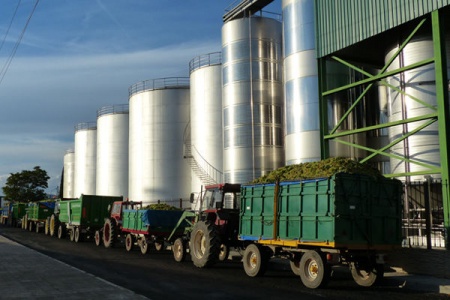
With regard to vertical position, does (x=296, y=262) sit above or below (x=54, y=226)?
below

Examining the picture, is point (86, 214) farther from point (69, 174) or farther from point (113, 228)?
point (69, 174)

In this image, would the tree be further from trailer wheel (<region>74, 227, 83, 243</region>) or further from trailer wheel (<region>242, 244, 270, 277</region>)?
trailer wheel (<region>242, 244, 270, 277</region>)

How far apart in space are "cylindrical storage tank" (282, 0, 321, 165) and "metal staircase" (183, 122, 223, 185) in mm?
9377

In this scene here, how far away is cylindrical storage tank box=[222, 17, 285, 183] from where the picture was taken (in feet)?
105

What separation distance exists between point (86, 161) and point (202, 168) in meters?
28.0

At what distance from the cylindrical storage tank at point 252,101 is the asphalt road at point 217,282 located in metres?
14.4

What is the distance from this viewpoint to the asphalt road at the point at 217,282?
11.1 metres

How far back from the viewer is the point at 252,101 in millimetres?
32219

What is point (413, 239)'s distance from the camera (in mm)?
15469

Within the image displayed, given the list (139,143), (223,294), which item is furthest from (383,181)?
(139,143)

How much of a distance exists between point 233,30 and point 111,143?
2373cm

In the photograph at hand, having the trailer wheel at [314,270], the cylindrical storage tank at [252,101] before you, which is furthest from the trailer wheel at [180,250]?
the cylindrical storage tank at [252,101]

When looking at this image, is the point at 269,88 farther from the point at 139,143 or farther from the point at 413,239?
the point at 413,239

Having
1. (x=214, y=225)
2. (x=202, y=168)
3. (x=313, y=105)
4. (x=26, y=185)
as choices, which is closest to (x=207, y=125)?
(x=202, y=168)
